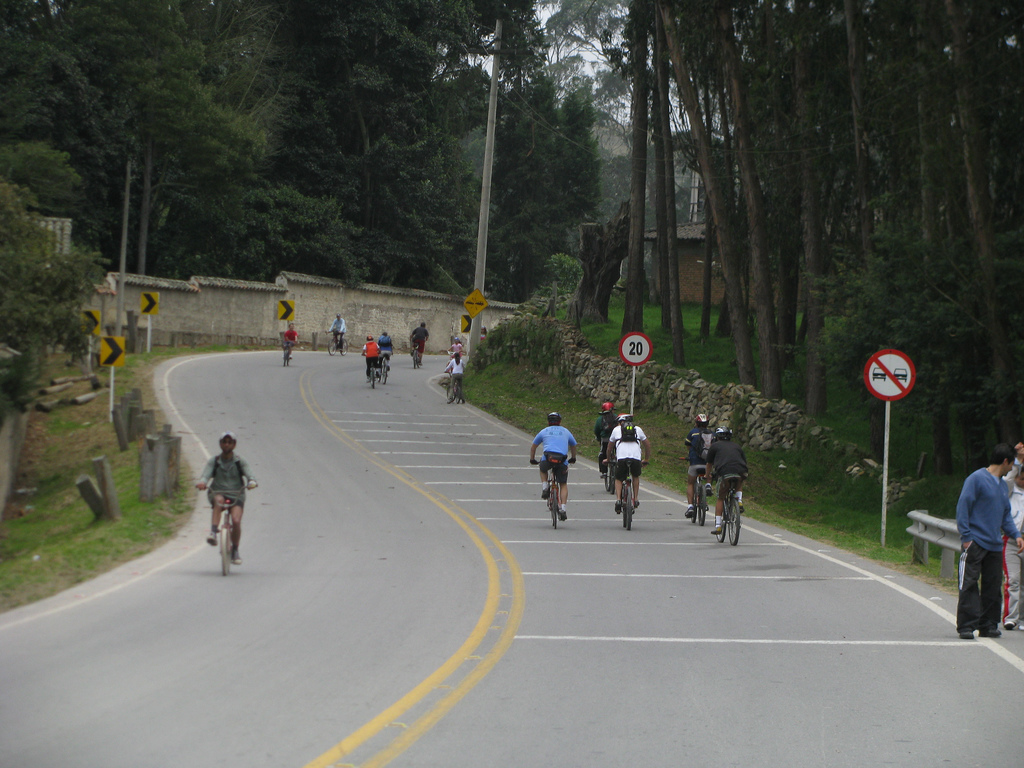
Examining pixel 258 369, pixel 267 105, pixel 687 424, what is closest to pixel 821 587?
pixel 687 424

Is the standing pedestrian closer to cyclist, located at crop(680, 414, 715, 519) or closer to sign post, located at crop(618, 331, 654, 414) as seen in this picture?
cyclist, located at crop(680, 414, 715, 519)

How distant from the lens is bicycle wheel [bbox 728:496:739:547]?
1595 centimetres

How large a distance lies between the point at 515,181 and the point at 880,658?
2563 inches

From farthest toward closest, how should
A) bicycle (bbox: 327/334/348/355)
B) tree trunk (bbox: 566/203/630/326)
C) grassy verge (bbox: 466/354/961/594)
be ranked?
bicycle (bbox: 327/334/348/355) < tree trunk (bbox: 566/203/630/326) < grassy verge (bbox: 466/354/961/594)

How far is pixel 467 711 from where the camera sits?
7020 millimetres

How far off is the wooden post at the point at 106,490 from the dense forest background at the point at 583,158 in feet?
31.2

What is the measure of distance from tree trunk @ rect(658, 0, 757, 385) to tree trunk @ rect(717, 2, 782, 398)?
53 centimetres

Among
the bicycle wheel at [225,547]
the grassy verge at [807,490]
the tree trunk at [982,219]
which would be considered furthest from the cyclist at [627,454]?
the tree trunk at [982,219]

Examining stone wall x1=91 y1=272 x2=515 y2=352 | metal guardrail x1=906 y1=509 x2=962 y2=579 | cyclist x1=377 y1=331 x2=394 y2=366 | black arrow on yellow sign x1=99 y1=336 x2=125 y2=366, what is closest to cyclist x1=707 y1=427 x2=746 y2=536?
metal guardrail x1=906 y1=509 x2=962 y2=579

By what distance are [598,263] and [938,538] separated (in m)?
28.5

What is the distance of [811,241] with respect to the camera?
2853 cm

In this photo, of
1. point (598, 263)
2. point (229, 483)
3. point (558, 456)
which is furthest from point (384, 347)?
point (229, 483)

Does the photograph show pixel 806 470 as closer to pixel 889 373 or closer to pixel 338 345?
pixel 889 373

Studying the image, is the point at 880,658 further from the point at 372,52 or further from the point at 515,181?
the point at 515,181
